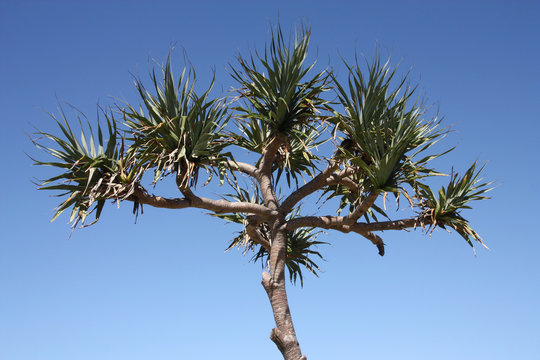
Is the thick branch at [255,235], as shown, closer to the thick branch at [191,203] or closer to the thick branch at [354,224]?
the thick branch at [191,203]

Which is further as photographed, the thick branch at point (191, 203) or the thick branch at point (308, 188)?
the thick branch at point (308, 188)

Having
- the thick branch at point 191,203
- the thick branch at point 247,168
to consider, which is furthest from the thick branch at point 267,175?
the thick branch at point 191,203

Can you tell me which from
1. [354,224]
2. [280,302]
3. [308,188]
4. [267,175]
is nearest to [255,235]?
[267,175]

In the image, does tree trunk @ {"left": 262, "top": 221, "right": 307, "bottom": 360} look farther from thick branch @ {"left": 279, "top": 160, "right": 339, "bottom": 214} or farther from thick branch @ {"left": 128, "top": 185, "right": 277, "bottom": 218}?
thick branch @ {"left": 128, "top": 185, "right": 277, "bottom": 218}

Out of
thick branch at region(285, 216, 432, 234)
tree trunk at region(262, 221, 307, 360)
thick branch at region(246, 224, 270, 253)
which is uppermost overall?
thick branch at region(246, 224, 270, 253)

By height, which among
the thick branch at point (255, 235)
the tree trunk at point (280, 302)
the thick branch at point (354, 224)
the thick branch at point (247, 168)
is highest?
the thick branch at point (247, 168)

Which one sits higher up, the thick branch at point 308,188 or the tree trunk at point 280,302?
the thick branch at point 308,188

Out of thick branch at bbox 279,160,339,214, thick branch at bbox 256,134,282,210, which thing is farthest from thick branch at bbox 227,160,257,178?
thick branch at bbox 279,160,339,214

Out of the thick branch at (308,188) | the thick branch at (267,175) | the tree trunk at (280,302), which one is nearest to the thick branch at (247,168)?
the thick branch at (267,175)

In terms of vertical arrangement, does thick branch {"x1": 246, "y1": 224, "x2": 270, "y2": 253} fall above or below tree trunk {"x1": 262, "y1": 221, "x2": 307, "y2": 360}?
above

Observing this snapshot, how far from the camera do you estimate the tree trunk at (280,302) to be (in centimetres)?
785

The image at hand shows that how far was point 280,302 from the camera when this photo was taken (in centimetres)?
815

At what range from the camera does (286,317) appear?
26.5 ft

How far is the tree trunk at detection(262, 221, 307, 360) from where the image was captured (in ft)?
25.8
